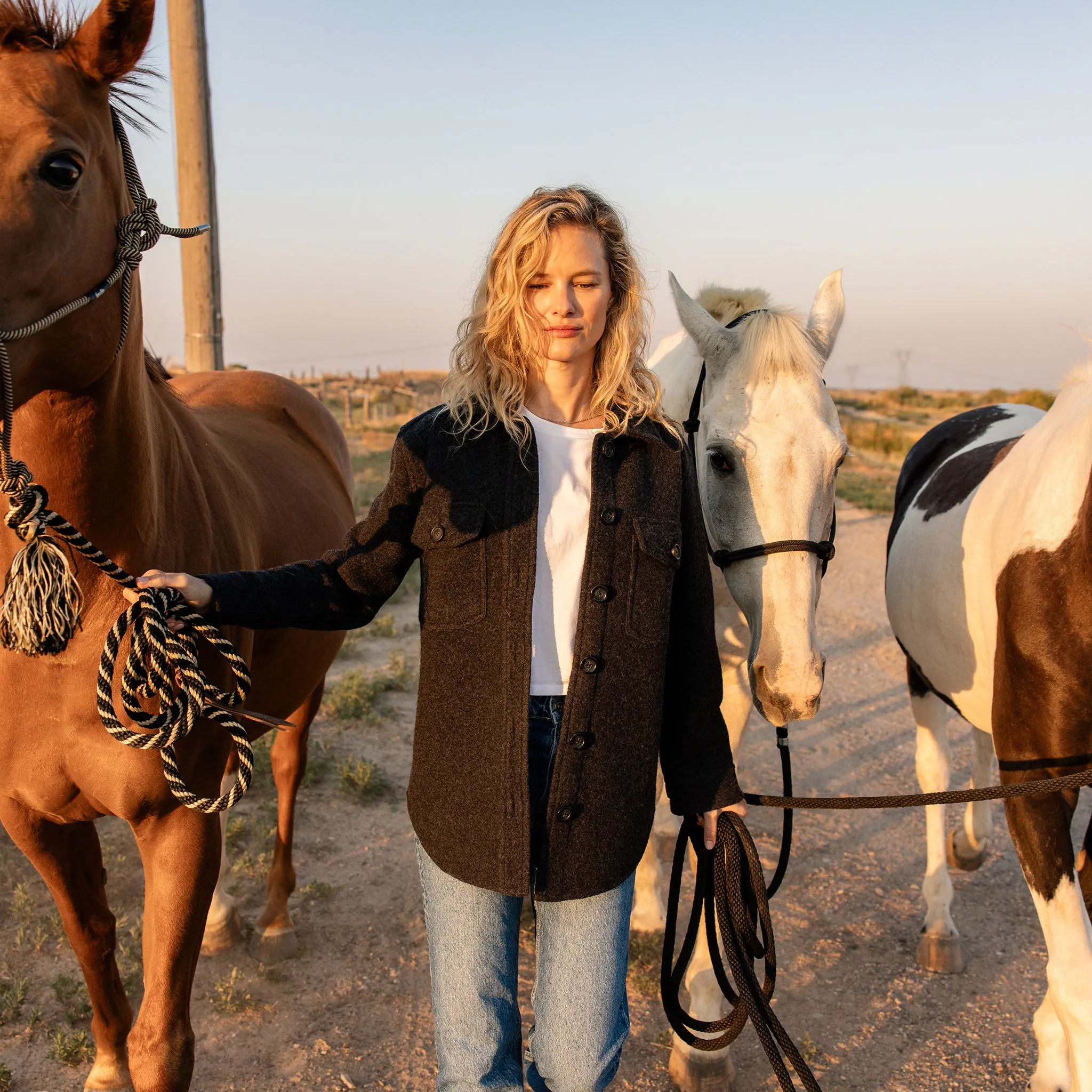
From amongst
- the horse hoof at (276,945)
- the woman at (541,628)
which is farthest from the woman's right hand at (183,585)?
the horse hoof at (276,945)

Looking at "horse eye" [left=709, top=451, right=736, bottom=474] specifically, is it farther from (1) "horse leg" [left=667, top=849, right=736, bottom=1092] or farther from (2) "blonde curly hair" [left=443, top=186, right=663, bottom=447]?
(1) "horse leg" [left=667, top=849, right=736, bottom=1092]

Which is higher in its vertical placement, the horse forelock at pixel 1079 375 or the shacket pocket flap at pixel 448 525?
the horse forelock at pixel 1079 375

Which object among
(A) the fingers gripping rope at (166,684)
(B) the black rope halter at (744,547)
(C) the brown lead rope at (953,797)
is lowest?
(C) the brown lead rope at (953,797)

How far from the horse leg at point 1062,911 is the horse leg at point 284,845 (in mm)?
2455

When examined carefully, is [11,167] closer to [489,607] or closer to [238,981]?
[489,607]

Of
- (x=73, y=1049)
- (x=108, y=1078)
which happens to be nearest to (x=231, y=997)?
(x=73, y=1049)

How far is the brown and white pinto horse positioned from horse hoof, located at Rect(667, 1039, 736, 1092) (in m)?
0.91

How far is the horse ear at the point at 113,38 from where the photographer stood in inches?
58.8

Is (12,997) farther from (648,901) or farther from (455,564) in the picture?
(455,564)

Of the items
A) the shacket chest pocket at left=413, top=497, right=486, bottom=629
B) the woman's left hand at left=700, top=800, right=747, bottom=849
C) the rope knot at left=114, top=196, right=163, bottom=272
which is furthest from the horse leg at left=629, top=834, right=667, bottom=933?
the rope knot at left=114, top=196, right=163, bottom=272

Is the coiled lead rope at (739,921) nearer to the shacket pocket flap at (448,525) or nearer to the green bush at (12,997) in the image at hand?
the shacket pocket flap at (448,525)

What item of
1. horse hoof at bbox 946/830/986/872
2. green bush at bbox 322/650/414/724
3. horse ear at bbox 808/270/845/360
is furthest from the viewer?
green bush at bbox 322/650/414/724

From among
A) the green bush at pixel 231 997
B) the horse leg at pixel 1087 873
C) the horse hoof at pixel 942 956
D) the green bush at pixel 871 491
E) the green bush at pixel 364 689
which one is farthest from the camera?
the green bush at pixel 871 491

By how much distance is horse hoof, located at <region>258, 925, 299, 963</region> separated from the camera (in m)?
3.13
